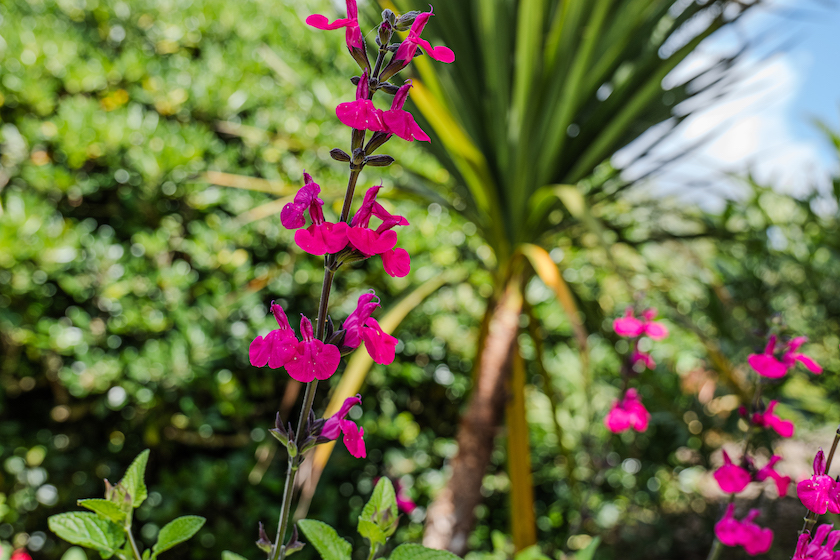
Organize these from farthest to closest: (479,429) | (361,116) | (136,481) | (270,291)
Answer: (270,291) < (479,429) < (136,481) < (361,116)

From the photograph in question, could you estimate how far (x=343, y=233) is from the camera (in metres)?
0.38

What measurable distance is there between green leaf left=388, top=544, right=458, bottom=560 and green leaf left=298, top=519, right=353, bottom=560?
0.05 meters

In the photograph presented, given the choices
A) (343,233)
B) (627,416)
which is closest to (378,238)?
(343,233)

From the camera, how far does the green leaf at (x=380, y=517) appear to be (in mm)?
459

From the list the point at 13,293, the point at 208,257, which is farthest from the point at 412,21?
the point at 13,293

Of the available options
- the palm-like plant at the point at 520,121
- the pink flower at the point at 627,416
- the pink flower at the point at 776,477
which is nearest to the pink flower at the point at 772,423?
the pink flower at the point at 776,477

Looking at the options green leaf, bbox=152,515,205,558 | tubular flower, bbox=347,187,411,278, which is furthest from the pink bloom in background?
green leaf, bbox=152,515,205,558

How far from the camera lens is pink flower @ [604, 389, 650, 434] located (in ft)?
2.96

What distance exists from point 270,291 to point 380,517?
1.20 m

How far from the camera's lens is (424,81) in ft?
4.17

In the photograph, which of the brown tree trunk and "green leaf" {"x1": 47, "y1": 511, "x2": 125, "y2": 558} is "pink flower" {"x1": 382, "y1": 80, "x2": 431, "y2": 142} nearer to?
"green leaf" {"x1": 47, "y1": 511, "x2": 125, "y2": 558}

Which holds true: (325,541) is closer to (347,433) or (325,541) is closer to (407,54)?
(347,433)

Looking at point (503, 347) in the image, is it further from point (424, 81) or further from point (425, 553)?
point (425, 553)

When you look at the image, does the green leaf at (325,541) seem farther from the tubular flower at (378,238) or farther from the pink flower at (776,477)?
the pink flower at (776,477)
